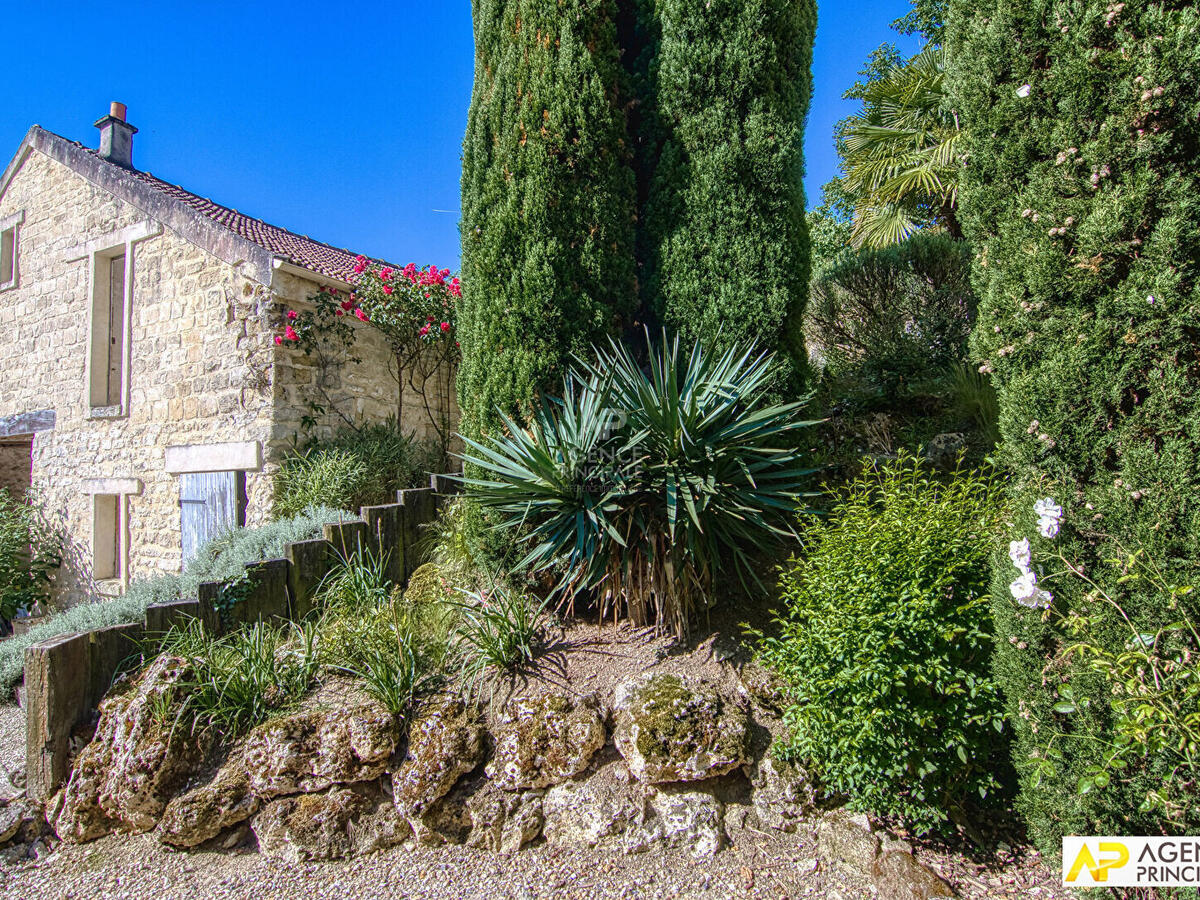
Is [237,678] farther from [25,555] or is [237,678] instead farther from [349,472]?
[25,555]

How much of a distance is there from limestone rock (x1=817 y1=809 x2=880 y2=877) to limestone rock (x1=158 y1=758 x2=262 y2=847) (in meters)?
2.83

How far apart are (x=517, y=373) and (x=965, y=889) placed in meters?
3.57

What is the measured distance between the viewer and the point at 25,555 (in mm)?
8859

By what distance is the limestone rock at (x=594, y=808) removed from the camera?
10.1ft

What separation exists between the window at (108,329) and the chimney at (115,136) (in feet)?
5.96

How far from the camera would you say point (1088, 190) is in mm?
2502

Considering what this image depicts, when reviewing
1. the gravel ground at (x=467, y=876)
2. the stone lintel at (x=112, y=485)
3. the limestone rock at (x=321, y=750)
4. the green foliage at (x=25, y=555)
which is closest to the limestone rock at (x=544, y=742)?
the gravel ground at (x=467, y=876)

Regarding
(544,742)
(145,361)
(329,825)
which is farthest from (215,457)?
(544,742)

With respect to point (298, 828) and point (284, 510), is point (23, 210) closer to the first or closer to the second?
point (284, 510)

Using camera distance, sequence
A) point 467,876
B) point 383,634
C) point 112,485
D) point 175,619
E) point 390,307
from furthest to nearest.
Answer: point 112,485 → point 390,307 → point 175,619 → point 383,634 → point 467,876

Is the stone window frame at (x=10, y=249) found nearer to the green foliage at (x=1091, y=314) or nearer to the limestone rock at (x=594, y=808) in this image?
the limestone rock at (x=594, y=808)

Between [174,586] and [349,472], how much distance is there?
173cm

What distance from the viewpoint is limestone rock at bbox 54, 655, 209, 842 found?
347cm

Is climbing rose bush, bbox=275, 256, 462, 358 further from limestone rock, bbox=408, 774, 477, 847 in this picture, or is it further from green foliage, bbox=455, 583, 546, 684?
limestone rock, bbox=408, 774, 477, 847
